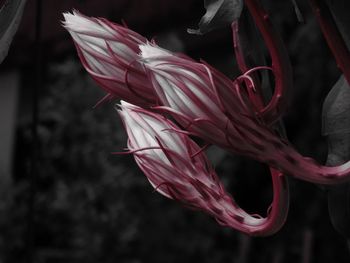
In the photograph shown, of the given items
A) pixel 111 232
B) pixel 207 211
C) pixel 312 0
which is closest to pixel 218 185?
pixel 207 211

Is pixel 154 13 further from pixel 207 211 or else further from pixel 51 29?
pixel 207 211

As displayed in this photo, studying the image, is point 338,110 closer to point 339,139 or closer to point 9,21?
point 339,139

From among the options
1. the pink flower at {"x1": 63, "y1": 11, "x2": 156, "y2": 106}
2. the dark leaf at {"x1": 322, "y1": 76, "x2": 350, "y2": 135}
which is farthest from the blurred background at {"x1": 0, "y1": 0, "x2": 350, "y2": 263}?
the pink flower at {"x1": 63, "y1": 11, "x2": 156, "y2": 106}

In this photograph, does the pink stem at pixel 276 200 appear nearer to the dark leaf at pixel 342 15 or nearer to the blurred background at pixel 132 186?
the dark leaf at pixel 342 15

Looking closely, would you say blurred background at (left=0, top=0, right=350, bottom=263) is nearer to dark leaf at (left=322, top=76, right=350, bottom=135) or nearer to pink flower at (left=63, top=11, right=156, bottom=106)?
dark leaf at (left=322, top=76, right=350, bottom=135)

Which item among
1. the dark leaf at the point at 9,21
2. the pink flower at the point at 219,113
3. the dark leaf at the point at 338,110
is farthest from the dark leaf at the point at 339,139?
the dark leaf at the point at 9,21

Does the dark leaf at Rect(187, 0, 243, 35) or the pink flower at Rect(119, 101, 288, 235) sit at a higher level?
the dark leaf at Rect(187, 0, 243, 35)
